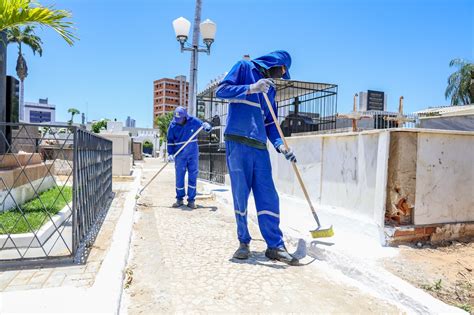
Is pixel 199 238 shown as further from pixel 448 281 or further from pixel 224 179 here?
pixel 224 179

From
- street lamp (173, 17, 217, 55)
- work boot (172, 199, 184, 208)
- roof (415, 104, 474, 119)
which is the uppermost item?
street lamp (173, 17, 217, 55)

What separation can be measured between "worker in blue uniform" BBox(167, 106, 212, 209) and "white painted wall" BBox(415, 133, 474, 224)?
4.20 meters

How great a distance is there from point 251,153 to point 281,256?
1.08m

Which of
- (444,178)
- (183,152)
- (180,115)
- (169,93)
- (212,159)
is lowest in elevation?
(212,159)

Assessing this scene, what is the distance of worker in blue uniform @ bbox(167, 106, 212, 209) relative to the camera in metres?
7.28

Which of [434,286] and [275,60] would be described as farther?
[275,60]

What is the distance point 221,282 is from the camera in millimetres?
3180

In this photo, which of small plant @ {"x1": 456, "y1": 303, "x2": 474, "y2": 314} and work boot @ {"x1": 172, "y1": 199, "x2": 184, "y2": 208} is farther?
work boot @ {"x1": 172, "y1": 199, "x2": 184, "y2": 208}

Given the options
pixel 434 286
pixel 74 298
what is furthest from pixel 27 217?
pixel 434 286

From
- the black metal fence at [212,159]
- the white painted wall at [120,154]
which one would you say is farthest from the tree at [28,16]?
the white painted wall at [120,154]

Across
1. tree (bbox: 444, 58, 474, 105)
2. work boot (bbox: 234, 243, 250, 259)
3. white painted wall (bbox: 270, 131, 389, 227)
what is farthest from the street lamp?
tree (bbox: 444, 58, 474, 105)

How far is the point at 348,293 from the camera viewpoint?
10.0ft

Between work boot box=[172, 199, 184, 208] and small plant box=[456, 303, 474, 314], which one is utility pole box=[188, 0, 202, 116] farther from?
small plant box=[456, 303, 474, 314]

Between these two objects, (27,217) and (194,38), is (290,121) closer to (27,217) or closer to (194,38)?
(194,38)
